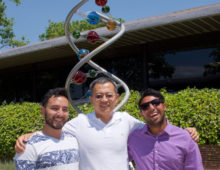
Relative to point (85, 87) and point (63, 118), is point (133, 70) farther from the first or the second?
point (63, 118)

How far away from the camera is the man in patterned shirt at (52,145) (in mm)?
2172

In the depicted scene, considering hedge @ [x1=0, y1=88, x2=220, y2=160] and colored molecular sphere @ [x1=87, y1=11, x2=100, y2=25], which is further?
hedge @ [x1=0, y1=88, x2=220, y2=160]

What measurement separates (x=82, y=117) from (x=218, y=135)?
3579 millimetres

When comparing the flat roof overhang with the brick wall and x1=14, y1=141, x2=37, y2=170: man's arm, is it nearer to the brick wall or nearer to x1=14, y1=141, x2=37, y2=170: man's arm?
the brick wall

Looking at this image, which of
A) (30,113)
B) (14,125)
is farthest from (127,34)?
(14,125)

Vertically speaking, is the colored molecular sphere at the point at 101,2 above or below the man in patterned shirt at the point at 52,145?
above

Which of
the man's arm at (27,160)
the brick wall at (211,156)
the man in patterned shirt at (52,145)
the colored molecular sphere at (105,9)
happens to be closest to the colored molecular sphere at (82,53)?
the colored molecular sphere at (105,9)

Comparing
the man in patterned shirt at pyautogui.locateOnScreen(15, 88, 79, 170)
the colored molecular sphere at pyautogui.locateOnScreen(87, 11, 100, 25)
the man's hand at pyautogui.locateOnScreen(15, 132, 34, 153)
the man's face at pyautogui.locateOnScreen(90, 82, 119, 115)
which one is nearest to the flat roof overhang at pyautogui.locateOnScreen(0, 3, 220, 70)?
the colored molecular sphere at pyautogui.locateOnScreen(87, 11, 100, 25)

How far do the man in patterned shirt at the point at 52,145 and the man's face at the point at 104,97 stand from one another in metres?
0.37

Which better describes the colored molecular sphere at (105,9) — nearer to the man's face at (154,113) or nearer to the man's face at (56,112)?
the man's face at (154,113)

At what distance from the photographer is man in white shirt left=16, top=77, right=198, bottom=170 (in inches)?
102

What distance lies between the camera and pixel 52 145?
2.27m

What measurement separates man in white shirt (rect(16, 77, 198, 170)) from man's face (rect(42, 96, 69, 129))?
0.35 metres

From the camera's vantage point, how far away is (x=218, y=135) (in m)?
5.48
